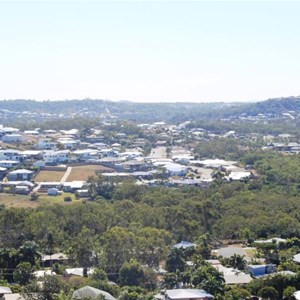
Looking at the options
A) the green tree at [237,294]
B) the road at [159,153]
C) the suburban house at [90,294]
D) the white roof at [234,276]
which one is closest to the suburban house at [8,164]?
the road at [159,153]

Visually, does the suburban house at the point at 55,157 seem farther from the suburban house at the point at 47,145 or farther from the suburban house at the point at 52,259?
the suburban house at the point at 52,259

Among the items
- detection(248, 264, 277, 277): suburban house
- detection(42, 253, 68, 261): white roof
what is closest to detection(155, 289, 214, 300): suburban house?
detection(248, 264, 277, 277): suburban house

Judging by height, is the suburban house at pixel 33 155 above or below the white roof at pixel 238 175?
above

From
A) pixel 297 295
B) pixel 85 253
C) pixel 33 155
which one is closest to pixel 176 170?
pixel 33 155

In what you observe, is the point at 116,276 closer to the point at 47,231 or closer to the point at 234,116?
the point at 47,231

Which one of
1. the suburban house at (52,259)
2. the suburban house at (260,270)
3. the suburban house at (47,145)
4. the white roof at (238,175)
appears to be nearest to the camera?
the suburban house at (260,270)

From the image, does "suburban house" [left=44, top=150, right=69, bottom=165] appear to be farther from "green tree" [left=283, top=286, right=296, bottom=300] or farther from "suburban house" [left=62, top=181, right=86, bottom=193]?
"green tree" [left=283, top=286, right=296, bottom=300]
